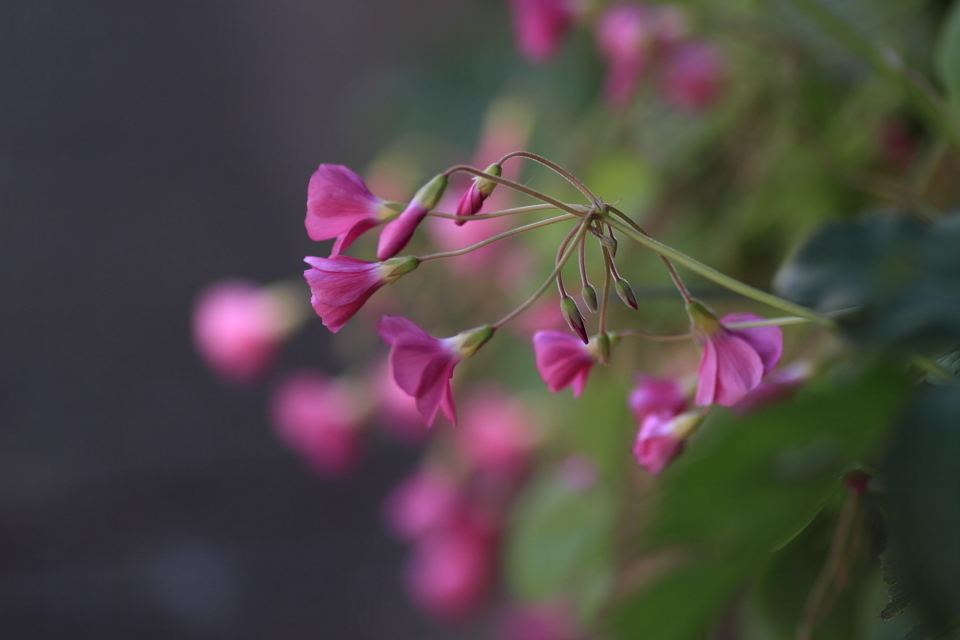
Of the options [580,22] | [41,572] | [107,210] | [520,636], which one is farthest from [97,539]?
[580,22]

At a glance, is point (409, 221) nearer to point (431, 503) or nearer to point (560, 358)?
point (560, 358)

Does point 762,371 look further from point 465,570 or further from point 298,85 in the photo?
point 298,85

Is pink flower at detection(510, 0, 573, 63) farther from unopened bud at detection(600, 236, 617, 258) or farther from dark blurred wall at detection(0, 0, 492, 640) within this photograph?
dark blurred wall at detection(0, 0, 492, 640)

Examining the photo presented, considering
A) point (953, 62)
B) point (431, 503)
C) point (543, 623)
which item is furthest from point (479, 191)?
point (543, 623)

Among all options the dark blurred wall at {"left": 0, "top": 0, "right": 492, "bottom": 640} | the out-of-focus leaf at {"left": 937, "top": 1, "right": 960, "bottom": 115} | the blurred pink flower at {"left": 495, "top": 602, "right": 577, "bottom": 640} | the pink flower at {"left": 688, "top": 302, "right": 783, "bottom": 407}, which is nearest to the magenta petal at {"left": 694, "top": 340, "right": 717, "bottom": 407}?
the pink flower at {"left": 688, "top": 302, "right": 783, "bottom": 407}

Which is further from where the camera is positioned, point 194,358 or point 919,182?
point 194,358
